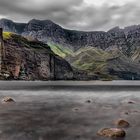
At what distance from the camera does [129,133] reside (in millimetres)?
40656

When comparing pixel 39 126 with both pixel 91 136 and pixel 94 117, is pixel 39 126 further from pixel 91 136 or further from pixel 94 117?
pixel 94 117

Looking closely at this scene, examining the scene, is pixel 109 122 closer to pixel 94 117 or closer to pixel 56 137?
pixel 94 117

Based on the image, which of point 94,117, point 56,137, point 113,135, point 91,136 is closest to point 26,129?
point 56,137

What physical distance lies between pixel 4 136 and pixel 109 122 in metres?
18.8

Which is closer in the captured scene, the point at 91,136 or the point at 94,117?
the point at 91,136

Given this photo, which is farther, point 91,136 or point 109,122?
point 109,122

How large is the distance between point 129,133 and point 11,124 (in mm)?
17718

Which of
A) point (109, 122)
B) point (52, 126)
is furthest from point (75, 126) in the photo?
point (109, 122)

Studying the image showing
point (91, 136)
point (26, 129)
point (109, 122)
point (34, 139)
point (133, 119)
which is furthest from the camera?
point (133, 119)

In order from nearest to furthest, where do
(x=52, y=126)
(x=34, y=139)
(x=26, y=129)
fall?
1. (x=34, y=139)
2. (x=26, y=129)
3. (x=52, y=126)

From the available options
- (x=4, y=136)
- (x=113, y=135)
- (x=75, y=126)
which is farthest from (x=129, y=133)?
(x=4, y=136)

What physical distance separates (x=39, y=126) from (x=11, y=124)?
15.3ft

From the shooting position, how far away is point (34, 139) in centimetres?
3628

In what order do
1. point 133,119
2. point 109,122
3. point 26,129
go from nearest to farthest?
point 26,129, point 109,122, point 133,119
